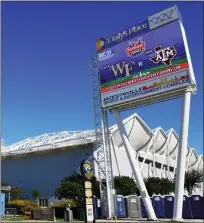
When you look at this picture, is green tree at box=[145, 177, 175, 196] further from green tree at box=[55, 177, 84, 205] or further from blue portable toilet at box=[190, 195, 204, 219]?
blue portable toilet at box=[190, 195, 204, 219]

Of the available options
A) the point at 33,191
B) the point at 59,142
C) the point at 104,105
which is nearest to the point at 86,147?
the point at 59,142

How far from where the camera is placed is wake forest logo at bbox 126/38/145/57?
32.1 meters

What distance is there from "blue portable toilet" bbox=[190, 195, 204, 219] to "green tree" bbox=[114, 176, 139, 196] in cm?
2253

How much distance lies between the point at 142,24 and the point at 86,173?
1682 centimetres

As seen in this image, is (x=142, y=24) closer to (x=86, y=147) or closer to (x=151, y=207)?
(x=151, y=207)

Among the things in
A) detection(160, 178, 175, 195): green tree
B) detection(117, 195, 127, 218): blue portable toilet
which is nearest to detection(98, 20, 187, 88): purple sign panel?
detection(117, 195, 127, 218): blue portable toilet

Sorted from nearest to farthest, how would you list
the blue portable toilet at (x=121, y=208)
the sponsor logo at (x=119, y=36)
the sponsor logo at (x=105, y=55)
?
the sponsor logo at (x=119, y=36) → the blue portable toilet at (x=121, y=208) → the sponsor logo at (x=105, y=55)

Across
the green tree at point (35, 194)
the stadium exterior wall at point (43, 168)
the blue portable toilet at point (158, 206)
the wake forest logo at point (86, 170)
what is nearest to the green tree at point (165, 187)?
the stadium exterior wall at point (43, 168)

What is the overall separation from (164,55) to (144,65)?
2.07 meters

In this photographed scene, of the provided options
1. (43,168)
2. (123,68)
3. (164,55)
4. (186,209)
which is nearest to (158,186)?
(43,168)

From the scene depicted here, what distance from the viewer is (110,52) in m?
34.3

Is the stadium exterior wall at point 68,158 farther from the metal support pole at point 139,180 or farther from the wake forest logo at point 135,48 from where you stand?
the wake forest logo at point 135,48

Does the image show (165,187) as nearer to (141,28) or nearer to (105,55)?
(105,55)

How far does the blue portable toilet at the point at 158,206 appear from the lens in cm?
3200
